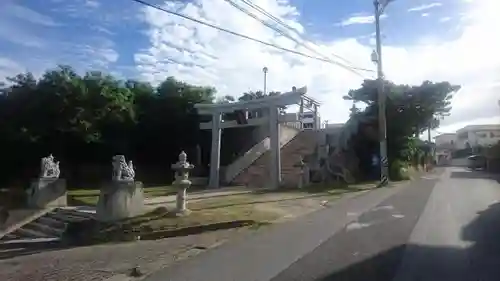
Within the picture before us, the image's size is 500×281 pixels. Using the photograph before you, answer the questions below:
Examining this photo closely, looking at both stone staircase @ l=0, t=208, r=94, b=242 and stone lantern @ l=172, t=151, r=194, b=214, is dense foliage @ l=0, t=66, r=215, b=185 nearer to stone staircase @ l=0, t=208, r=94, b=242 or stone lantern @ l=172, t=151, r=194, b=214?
stone staircase @ l=0, t=208, r=94, b=242

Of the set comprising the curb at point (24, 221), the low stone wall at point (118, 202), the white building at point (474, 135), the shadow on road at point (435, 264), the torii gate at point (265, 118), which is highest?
the white building at point (474, 135)

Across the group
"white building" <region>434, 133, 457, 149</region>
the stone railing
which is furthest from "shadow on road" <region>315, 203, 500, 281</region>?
"white building" <region>434, 133, 457, 149</region>

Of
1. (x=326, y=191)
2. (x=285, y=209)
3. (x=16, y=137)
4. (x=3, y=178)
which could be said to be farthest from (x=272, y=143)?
(x=3, y=178)

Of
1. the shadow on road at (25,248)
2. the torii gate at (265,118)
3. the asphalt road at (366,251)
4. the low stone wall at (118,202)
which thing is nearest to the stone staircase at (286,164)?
the torii gate at (265,118)

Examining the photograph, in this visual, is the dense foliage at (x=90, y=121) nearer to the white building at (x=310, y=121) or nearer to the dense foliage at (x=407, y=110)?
the white building at (x=310, y=121)

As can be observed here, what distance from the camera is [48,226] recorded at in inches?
652

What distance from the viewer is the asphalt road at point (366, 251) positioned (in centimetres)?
690

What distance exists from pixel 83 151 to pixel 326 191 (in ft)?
54.3

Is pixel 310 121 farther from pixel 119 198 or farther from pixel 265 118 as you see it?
pixel 119 198

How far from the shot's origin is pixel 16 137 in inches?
1038

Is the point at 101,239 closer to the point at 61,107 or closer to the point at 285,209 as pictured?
the point at 285,209

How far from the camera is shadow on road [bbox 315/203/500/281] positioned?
21.5 ft

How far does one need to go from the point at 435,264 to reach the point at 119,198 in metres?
10.1

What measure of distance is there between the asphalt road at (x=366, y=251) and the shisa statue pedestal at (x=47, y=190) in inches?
420
